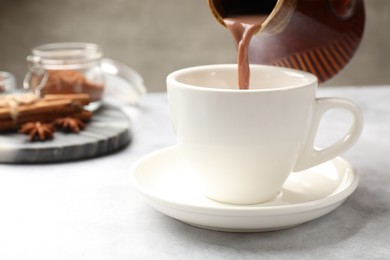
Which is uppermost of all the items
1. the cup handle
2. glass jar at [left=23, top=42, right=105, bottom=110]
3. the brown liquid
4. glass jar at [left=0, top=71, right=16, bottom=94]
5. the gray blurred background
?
the brown liquid

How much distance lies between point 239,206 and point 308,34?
1.03ft

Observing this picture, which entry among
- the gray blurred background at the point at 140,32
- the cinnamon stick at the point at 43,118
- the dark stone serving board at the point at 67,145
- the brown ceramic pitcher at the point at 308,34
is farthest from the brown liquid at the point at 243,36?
the gray blurred background at the point at 140,32

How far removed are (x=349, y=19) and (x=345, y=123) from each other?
296 mm

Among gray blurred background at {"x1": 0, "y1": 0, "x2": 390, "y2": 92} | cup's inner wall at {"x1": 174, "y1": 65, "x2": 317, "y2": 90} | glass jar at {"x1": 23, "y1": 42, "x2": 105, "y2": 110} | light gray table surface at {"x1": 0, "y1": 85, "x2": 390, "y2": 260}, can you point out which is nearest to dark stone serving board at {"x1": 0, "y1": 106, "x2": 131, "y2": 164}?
light gray table surface at {"x1": 0, "y1": 85, "x2": 390, "y2": 260}

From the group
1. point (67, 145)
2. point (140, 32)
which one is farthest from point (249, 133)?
point (140, 32)

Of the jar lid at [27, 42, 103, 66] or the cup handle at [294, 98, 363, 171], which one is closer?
the cup handle at [294, 98, 363, 171]

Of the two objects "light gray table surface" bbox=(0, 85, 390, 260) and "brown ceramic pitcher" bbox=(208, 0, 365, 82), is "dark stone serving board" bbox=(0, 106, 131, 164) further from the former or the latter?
"brown ceramic pitcher" bbox=(208, 0, 365, 82)

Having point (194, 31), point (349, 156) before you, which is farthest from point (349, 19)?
point (194, 31)

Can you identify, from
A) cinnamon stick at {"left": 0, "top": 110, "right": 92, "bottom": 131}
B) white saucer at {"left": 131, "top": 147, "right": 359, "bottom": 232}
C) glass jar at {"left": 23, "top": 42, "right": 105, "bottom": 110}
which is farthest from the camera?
glass jar at {"left": 23, "top": 42, "right": 105, "bottom": 110}

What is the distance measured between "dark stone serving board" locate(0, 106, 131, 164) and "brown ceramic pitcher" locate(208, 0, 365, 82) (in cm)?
28

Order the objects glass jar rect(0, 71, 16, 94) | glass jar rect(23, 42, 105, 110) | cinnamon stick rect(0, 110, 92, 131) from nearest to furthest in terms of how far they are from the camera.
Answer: cinnamon stick rect(0, 110, 92, 131), glass jar rect(23, 42, 105, 110), glass jar rect(0, 71, 16, 94)

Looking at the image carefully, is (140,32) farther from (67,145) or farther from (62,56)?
(67,145)

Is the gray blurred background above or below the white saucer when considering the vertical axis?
below

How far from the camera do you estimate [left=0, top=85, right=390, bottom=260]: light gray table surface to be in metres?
0.67
